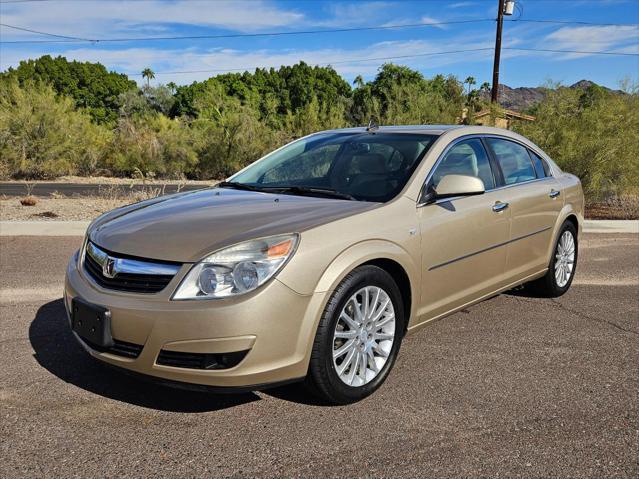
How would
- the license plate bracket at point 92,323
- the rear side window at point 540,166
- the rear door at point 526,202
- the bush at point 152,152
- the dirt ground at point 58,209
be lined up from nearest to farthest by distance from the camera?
the license plate bracket at point 92,323 → the rear door at point 526,202 → the rear side window at point 540,166 → the dirt ground at point 58,209 → the bush at point 152,152

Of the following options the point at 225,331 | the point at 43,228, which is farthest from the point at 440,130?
the point at 43,228

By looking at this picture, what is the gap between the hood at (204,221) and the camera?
3.14 meters

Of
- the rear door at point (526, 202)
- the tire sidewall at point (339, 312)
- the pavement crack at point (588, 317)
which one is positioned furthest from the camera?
the pavement crack at point (588, 317)

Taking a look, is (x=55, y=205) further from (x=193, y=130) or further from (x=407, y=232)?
(x=193, y=130)

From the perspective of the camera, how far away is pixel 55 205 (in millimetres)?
13195

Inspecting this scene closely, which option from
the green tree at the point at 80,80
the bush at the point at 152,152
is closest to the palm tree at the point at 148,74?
the green tree at the point at 80,80

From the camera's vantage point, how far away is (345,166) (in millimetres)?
4473

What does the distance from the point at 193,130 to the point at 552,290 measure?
76.7 ft

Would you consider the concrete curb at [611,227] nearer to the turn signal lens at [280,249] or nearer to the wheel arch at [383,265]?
the wheel arch at [383,265]

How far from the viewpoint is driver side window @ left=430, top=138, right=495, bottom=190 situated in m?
4.28

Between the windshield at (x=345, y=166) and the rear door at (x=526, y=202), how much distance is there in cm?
94

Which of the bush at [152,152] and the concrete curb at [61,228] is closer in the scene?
the concrete curb at [61,228]

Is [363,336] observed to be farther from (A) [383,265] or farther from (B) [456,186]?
(B) [456,186]

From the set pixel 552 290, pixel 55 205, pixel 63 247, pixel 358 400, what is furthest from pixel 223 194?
pixel 55 205
